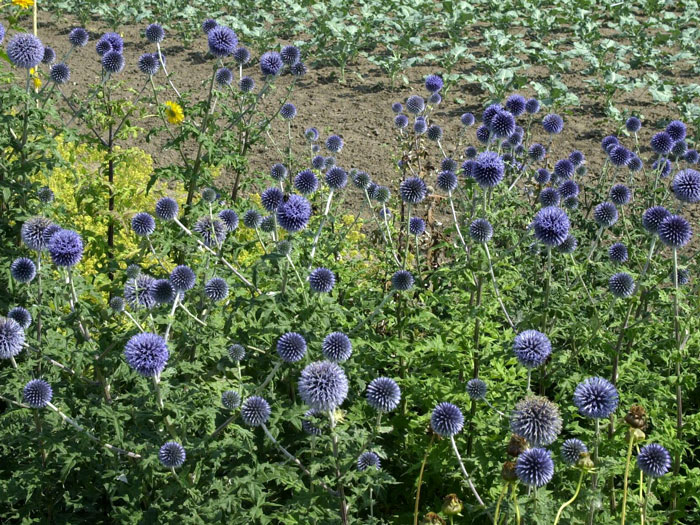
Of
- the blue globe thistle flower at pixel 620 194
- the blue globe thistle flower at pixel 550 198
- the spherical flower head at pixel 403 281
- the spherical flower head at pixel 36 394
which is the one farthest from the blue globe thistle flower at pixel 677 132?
the spherical flower head at pixel 36 394

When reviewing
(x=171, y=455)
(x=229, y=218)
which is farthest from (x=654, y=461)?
(x=229, y=218)

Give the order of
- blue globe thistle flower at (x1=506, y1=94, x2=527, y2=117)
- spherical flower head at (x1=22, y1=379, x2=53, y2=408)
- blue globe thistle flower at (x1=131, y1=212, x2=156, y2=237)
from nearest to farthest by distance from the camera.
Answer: spherical flower head at (x1=22, y1=379, x2=53, y2=408), blue globe thistle flower at (x1=131, y1=212, x2=156, y2=237), blue globe thistle flower at (x1=506, y1=94, x2=527, y2=117)

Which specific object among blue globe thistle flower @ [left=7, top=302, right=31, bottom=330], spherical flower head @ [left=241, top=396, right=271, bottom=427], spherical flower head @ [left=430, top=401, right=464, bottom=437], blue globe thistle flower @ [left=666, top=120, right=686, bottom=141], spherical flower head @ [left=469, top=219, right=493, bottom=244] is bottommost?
spherical flower head @ [left=241, top=396, right=271, bottom=427]

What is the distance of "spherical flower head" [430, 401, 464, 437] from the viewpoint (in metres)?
3.10

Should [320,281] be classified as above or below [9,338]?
above

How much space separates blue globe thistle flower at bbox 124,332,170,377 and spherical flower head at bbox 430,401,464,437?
1.08 metres

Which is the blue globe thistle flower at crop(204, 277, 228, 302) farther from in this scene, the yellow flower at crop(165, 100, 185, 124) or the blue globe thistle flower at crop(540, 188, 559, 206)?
the yellow flower at crop(165, 100, 185, 124)

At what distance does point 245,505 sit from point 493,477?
1.17 m

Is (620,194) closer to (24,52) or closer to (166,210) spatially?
(166,210)

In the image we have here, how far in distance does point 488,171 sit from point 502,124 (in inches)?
30.0

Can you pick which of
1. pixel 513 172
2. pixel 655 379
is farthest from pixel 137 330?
pixel 513 172

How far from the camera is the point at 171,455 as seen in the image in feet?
9.83

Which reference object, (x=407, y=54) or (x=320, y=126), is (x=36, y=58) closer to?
(x=320, y=126)

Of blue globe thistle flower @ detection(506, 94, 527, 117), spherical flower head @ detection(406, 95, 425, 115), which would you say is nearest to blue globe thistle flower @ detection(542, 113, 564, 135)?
blue globe thistle flower @ detection(506, 94, 527, 117)
